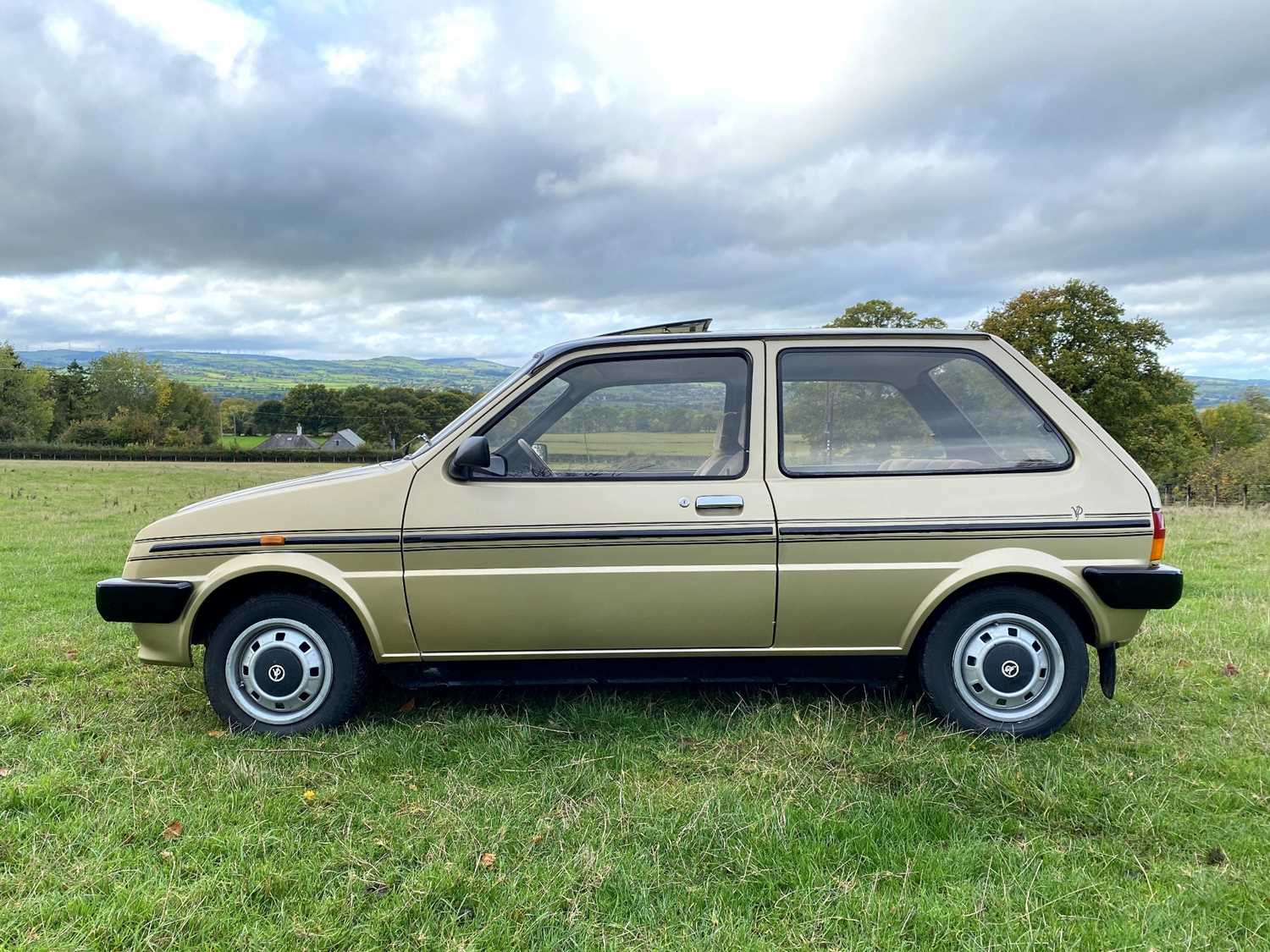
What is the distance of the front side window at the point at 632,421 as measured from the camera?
3719 mm

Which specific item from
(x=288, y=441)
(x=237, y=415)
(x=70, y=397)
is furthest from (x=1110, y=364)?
(x=70, y=397)

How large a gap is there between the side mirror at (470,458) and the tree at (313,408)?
1765 inches

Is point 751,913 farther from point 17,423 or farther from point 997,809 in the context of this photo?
point 17,423

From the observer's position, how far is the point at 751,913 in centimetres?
234

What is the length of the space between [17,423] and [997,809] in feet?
240

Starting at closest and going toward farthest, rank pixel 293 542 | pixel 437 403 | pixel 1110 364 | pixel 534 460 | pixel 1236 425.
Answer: pixel 293 542 → pixel 534 460 → pixel 1110 364 → pixel 437 403 → pixel 1236 425

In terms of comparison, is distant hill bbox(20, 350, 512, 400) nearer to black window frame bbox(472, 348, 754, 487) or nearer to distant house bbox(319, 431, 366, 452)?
distant house bbox(319, 431, 366, 452)

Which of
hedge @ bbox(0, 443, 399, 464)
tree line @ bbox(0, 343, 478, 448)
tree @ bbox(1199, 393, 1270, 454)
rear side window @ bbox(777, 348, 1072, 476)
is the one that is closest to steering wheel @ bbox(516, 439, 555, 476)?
rear side window @ bbox(777, 348, 1072, 476)

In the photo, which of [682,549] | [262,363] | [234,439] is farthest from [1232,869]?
[262,363]

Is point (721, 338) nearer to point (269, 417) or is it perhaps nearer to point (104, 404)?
point (269, 417)

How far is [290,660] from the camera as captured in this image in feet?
12.0

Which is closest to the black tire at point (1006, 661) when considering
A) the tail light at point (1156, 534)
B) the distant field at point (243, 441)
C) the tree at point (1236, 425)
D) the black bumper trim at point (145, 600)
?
the tail light at point (1156, 534)

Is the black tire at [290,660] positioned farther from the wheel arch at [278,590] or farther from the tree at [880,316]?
the tree at [880,316]

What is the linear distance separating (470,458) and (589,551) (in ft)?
2.20
